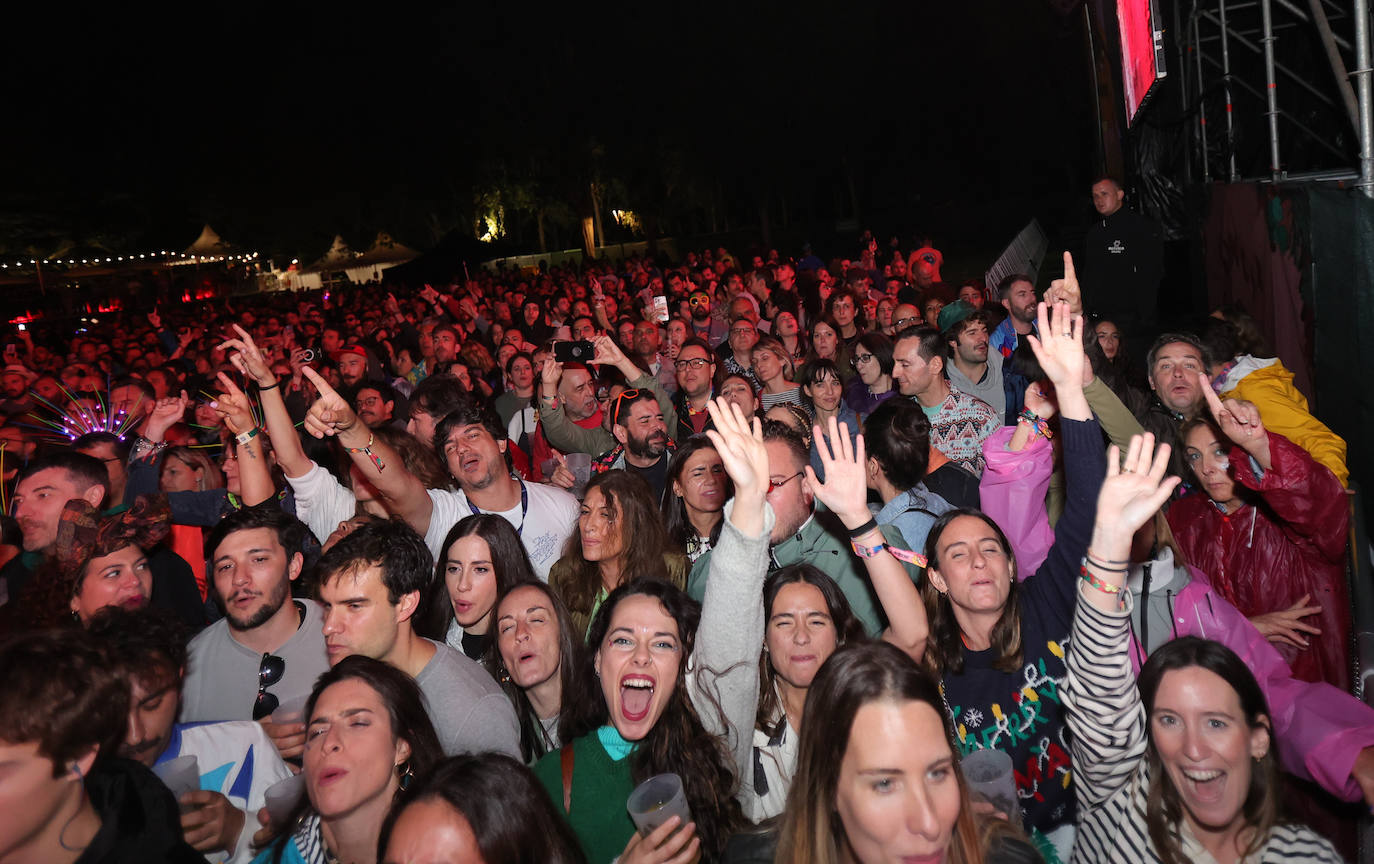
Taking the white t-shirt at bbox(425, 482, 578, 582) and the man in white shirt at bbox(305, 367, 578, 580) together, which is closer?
the man in white shirt at bbox(305, 367, 578, 580)

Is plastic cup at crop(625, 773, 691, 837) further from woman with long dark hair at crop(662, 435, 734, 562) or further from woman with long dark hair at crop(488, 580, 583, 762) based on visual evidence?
woman with long dark hair at crop(662, 435, 734, 562)

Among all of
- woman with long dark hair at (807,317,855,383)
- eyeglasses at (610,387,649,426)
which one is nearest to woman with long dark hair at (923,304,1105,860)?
eyeglasses at (610,387,649,426)

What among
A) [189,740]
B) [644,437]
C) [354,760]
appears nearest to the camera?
[354,760]

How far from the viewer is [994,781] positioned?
2.23 meters

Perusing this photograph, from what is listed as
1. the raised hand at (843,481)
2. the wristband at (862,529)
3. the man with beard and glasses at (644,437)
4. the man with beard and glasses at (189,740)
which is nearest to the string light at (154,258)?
the man with beard and glasses at (644,437)

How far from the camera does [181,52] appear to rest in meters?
48.8

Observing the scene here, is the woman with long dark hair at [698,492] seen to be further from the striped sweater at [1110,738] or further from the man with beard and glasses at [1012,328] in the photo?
the man with beard and glasses at [1012,328]

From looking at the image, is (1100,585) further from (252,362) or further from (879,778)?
(252,362)

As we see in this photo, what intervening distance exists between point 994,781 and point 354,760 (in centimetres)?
166

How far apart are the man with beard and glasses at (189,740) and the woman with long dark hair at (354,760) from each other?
0.17 meters

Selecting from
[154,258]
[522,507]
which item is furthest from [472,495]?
[154,258]

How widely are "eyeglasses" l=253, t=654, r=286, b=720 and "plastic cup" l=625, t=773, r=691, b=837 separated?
187cm

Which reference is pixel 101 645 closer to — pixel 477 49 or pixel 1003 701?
pixel 1003 701

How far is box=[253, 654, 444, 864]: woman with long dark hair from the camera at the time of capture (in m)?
2.48
